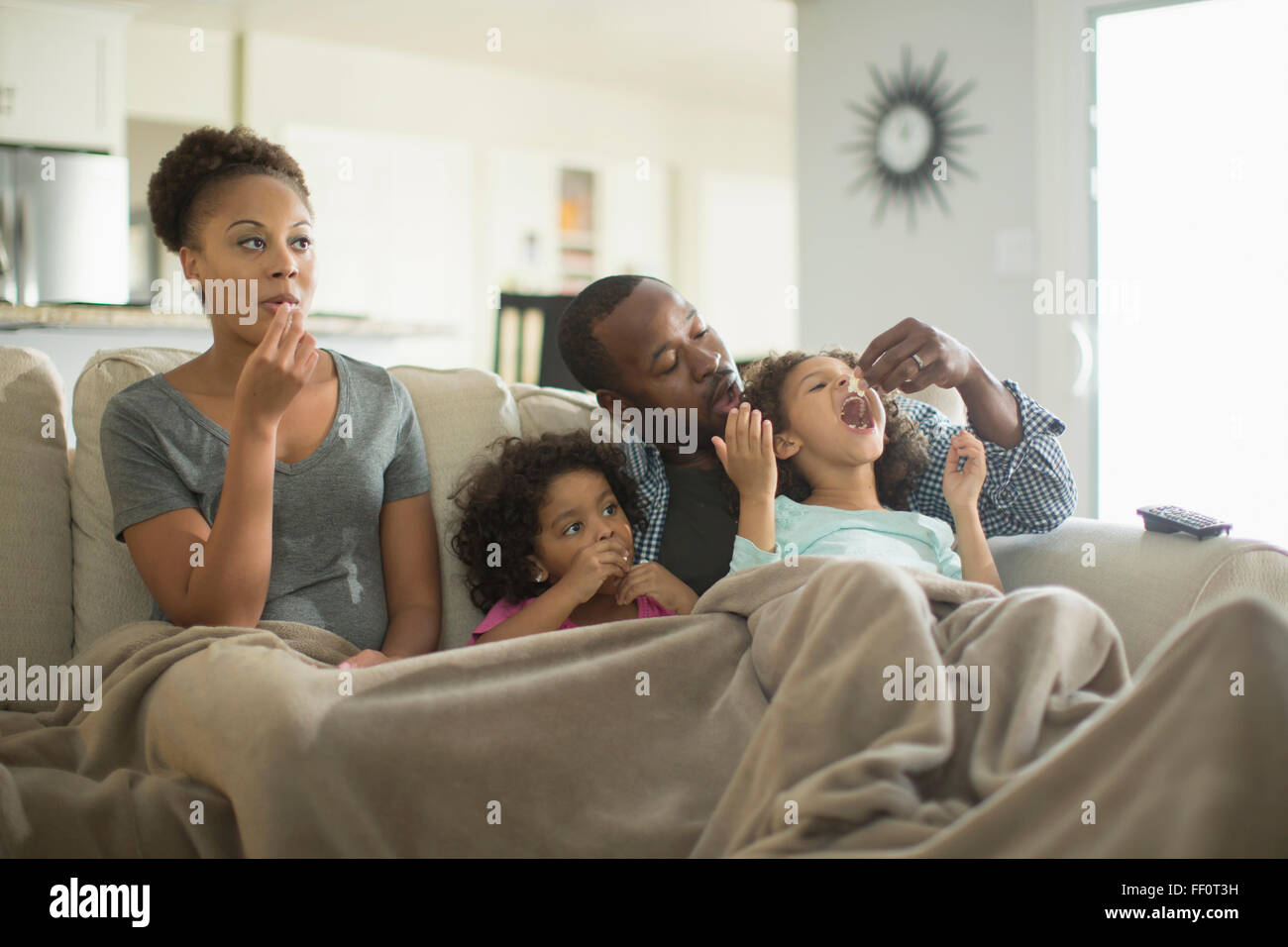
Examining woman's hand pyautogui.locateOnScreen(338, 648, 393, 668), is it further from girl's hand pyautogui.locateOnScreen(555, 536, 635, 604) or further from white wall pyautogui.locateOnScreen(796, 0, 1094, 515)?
white wall pyautogui.locateOnScreen(796, 0, 1094, 515)

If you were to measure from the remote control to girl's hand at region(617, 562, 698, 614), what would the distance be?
0.63 m

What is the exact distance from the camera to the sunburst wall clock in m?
4.04

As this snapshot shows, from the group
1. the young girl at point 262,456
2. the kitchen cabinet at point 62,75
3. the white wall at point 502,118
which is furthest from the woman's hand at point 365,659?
the white wall at point 502,118

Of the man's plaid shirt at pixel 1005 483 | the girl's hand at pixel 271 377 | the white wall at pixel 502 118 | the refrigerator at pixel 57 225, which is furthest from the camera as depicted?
the white wall at pixel 502 118

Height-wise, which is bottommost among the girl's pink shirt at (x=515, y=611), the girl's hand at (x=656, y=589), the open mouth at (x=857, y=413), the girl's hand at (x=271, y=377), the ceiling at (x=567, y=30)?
the girl's pink shirt at (x=515, y=611)

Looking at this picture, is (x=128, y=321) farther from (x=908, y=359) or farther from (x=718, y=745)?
(x=718, y=745)

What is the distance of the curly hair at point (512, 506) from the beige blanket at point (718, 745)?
38 cm

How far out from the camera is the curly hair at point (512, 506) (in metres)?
1.60

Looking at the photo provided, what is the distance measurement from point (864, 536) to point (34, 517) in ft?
3.68

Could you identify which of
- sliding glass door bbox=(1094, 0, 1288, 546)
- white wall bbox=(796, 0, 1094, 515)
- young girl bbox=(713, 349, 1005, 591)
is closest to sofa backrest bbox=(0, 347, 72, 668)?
young girl bbox=(713, 349, 1005, 591)

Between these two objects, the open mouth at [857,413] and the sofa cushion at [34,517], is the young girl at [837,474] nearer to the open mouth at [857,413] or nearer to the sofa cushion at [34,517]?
the open mouth at [857,413]

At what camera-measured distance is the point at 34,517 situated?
149 cm

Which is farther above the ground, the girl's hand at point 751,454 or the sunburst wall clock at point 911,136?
the sunburst wall clock at point 911,136

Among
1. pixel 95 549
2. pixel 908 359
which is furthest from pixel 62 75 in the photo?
pixel 908 359
